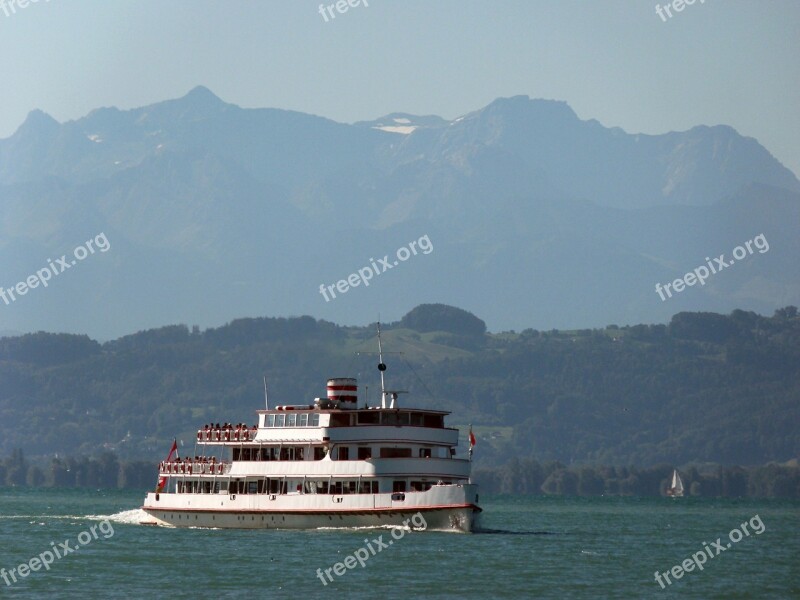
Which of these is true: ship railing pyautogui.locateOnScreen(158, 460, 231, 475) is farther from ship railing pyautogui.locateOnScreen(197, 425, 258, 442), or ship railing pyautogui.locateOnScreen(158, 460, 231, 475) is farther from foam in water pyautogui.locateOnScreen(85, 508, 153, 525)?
foam in water pyautogui.locateOnScreen(85, 508, 153, 525)

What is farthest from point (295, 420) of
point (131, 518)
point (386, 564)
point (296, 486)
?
point (131, 518)

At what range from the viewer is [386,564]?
70000mm

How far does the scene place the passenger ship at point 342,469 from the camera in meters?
82.3

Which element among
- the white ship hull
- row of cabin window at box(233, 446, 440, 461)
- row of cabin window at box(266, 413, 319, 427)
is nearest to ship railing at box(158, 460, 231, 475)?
row of cabin window at box(233, 446, 440, 461)

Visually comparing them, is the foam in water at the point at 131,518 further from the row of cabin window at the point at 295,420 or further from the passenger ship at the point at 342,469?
the row of cabin window at the point at 295,420

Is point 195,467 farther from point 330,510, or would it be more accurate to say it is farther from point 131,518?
point 131,518

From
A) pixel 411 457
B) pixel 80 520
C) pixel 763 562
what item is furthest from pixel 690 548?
pixel 80 520

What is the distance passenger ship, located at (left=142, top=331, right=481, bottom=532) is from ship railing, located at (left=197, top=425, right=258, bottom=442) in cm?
6

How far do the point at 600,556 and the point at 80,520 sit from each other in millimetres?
48513

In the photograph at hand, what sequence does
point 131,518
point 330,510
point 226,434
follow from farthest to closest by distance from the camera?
point 131,518 < point 226,434 < point 330,510

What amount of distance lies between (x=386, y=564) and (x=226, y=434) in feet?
68.7

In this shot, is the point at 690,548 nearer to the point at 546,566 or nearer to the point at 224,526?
the point at 546,566

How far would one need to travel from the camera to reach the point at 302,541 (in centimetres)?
7950

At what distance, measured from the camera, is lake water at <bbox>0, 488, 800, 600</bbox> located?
61844mm
